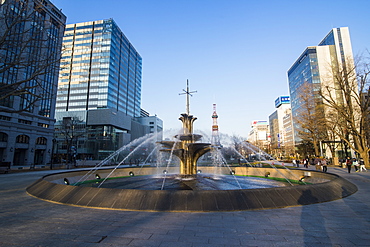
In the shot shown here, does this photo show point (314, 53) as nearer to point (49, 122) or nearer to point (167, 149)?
point (167, 149)

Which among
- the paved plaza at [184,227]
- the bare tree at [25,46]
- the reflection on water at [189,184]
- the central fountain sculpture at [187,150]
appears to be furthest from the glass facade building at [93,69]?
the paved plaza at [184,227]

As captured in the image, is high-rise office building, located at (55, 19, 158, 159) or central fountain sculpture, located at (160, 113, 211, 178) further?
high-rise office building, located at (55, 19, 158, 159)

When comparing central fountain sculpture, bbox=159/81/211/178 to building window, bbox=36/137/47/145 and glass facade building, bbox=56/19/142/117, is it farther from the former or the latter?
glass facade building, bbox=56/19/142/117

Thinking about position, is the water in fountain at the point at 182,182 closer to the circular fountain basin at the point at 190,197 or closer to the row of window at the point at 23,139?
the circular fountain basin at the point at 190,197

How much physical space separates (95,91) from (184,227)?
80.3 meters

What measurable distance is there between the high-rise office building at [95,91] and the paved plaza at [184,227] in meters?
64.7

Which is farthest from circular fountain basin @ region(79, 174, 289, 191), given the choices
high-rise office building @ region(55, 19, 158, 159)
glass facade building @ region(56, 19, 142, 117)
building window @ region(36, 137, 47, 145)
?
glass facade building @ region(56, 19, 142, 117)

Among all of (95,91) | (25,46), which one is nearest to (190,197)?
(25,46)

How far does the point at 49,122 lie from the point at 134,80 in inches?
2366

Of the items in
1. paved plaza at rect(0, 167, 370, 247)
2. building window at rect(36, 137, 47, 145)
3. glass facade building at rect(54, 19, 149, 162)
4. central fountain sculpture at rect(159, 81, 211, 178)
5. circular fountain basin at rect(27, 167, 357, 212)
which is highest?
glass facade building at rect(54, 19, 149, 162)

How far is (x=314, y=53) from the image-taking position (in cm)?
7200

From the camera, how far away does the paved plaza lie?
13.7ft

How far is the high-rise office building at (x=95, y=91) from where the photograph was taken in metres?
67.4

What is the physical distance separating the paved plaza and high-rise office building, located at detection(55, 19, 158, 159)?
64663 millimetres
